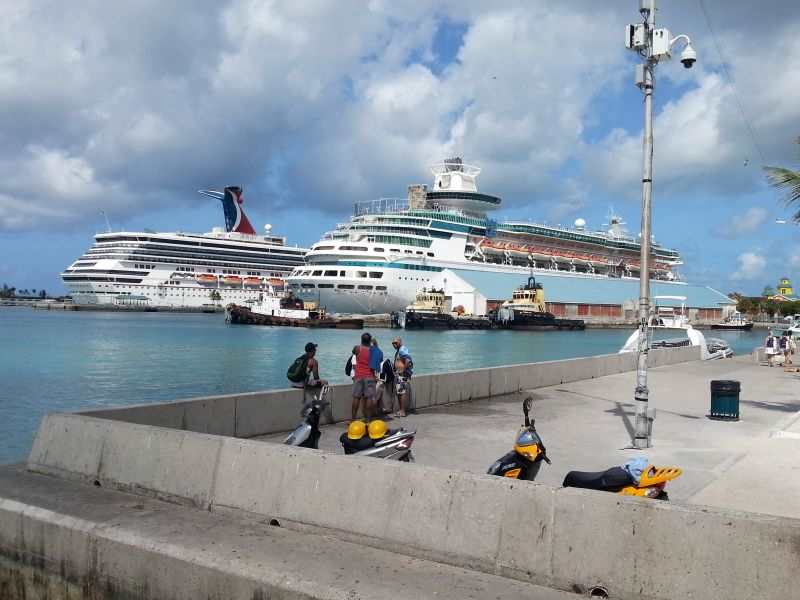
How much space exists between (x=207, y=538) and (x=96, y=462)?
2029 mm

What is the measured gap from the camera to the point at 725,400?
1329 centimetres

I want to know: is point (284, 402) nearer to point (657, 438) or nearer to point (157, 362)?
point (657, 438)

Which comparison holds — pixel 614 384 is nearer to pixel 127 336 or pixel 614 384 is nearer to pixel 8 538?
pixel 8 538

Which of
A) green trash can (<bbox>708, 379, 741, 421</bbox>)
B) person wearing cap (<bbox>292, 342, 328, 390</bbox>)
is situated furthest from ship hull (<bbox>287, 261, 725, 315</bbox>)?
person wearing cap (<bbox>292, 342, 328, 390</bbox>)

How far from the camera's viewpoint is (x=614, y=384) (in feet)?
63.9

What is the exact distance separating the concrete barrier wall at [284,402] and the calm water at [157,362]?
597cm

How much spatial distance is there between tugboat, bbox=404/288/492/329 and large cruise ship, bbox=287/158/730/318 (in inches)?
133

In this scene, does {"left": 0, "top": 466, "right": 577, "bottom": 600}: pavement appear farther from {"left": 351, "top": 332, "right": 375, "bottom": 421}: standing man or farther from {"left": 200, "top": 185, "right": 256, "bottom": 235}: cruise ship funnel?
{"left": 200, "top": 185, "right": 256, "bottom": 235}: cruise ship funnel

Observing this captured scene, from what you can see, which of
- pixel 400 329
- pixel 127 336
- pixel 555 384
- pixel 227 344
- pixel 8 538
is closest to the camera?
pixel 8 538

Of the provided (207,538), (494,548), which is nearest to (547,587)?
(494,548)

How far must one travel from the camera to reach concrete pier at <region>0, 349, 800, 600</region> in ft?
14.5

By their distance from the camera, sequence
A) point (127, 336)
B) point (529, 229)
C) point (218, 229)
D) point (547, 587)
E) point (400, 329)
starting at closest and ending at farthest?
point (547, 587) → point (127, 336) → point (400, 329) → point (529, 229) → point (218, 229)

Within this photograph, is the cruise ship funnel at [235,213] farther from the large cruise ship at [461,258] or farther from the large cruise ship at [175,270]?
the large cruise ship at [461,258]

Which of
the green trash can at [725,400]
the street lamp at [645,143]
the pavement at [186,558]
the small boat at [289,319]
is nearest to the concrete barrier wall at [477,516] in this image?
the pavement at [186,558]
